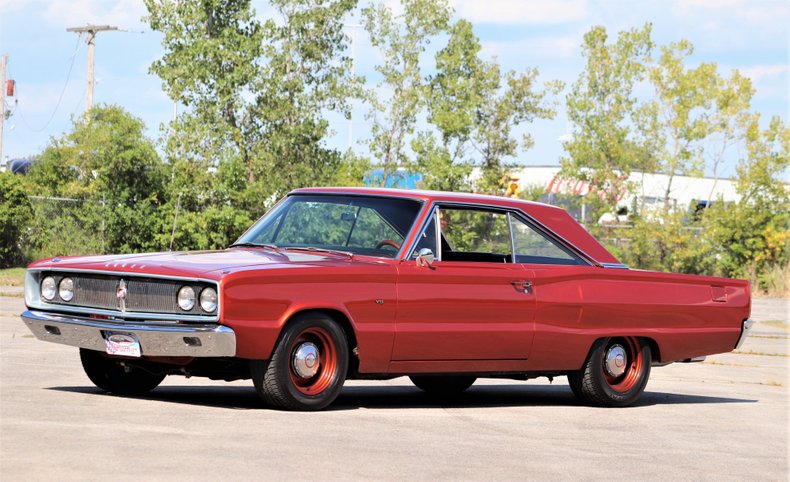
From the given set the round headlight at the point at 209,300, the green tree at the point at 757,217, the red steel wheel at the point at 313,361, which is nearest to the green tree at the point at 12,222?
the green tree at the point at 757,217

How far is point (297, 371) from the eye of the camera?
9.62 metres

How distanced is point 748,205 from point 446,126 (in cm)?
1153

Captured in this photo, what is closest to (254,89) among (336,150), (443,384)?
A: (336,150)

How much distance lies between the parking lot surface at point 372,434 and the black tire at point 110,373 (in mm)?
116

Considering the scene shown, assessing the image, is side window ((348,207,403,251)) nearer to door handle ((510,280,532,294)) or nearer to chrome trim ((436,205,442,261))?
chrome trim ((436,205,442,261))

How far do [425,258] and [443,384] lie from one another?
222cm

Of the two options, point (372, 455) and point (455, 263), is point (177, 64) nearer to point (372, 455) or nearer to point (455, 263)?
point (455, 263)

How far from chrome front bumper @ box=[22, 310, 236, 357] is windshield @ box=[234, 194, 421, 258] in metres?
1.70

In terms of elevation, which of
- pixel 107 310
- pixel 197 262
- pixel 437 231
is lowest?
pixel 107 310

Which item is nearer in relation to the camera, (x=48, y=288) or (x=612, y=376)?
(x=48, y=288)

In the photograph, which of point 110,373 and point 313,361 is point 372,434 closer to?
point 313,361

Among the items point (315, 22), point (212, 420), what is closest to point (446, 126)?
point (315, 22)

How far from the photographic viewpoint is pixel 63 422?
830cm

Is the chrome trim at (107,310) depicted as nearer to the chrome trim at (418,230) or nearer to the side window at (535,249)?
the chrome trim at (418,230)
